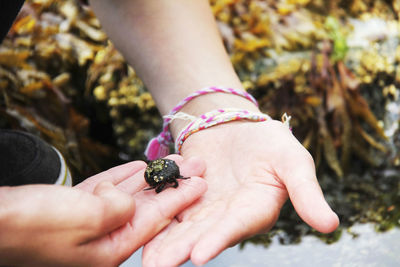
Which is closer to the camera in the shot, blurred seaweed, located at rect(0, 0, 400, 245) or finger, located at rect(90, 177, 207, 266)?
finger, located at rect(90, 177, 207, 266)

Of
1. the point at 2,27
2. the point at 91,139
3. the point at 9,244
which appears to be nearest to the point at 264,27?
the point at 91,139

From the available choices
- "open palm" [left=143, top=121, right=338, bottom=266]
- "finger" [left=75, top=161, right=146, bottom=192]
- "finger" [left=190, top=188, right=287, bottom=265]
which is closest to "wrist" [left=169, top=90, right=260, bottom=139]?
"open palm" [left=143, top=121, right=338, bottom=266]

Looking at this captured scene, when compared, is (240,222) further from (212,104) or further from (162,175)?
(212,104)

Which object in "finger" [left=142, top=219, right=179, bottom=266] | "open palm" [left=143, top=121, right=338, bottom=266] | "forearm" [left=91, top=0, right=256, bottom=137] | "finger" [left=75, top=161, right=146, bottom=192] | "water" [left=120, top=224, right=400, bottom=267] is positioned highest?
"forearm" [left=91, top=0, right=256, bottom=137]

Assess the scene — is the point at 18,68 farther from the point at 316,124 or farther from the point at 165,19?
the point at 316,124

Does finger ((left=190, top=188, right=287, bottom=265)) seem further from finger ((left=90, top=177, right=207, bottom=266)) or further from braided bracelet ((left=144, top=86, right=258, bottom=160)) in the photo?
braided bracelet ((left=144, top=86, right=258, bottom=160))

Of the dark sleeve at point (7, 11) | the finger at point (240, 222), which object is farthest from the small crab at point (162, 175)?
the dark sleeve at point (7, 11)

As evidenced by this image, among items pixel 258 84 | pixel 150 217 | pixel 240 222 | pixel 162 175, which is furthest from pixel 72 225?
pixel 258 84

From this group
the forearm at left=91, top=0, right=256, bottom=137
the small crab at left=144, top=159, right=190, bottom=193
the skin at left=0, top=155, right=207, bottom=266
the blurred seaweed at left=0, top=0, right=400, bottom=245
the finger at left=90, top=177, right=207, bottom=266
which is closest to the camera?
the skin at left=0, top=155, right=207, bottom=266

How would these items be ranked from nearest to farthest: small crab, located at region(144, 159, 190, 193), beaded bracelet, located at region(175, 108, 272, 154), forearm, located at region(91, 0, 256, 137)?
small crab, located at region(144, 159, 190, 193), beaded bracelet, located at region(175, 108, 272, 154), forearm, located at region(91, 0, 256, 137)
